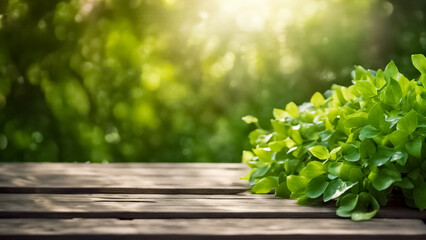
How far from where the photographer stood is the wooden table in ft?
3.47

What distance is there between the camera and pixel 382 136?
1271mm

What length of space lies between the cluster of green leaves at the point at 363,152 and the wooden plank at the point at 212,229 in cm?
7

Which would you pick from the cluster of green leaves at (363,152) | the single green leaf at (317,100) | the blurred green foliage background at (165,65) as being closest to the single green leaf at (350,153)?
the cluster of green leaves at (363,152)

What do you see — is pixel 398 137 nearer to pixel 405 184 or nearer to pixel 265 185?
pixel 405 184

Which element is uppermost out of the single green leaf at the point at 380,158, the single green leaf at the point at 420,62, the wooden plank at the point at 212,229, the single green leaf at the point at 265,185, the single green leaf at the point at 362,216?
the single green leaf at the point at 420,62

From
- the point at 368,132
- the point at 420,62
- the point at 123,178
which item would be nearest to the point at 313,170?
the point at 368,132

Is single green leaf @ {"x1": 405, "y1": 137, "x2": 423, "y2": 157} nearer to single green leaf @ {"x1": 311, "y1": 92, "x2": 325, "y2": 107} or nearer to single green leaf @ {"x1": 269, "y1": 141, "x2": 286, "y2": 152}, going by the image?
single green leaf @ {"x1": 269, "y1": 141, "x2": 286, "y2": 152}

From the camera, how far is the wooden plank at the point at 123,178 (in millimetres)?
1470

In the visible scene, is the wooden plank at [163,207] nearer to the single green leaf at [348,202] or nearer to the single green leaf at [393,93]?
the single green leaf at [348,202]

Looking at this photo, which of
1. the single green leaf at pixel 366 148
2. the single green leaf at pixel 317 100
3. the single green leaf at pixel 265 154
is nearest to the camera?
the single green leaf at pixel 366 148

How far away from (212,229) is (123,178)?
2.03ft

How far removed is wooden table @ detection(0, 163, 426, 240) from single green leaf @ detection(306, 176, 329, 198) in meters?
0.04

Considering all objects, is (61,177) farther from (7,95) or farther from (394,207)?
(7,95)

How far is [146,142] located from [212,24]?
0.72 m
